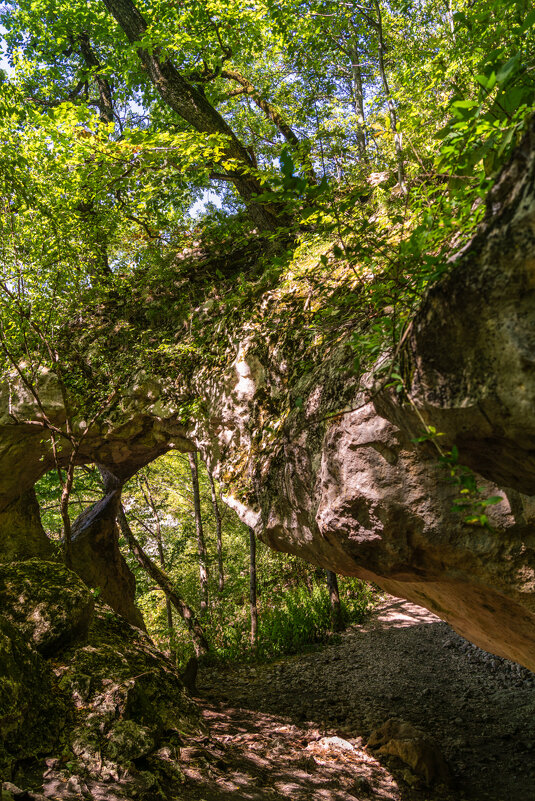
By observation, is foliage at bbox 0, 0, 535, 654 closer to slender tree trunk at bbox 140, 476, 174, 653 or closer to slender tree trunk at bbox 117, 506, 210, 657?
slender tree trunk at bbox 117, 506, 210, 657

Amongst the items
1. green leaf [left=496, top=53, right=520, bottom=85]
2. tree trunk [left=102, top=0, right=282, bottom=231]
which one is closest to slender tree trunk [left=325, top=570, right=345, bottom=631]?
tree trunk [left=102, top=0, right=282, bottom=231]

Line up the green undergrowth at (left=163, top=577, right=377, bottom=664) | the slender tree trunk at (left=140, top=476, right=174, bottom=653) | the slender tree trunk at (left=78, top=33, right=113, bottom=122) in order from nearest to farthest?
the green undergrowth at (left=163, top=577, right=377, bottom=664)
the slender tree trunk at (left=78, top=33, right=113, bottom=122)
the slender tree trunk at (left=140, top=476, right=174, bottom=653)

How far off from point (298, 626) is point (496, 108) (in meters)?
10.6

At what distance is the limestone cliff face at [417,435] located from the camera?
65.5 inches

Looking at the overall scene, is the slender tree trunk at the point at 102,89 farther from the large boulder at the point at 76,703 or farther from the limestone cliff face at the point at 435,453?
the large boulder at the point at 76,703

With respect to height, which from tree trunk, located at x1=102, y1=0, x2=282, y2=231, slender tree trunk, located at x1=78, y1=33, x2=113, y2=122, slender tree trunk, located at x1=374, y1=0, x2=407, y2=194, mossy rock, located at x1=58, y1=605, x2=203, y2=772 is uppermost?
slender tree trunk, located at x1=78, y1=33, x2=113, y2=122

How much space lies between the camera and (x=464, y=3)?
5.11m

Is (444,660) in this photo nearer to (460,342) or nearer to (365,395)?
(365,395)

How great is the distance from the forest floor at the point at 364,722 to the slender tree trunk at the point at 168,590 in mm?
513

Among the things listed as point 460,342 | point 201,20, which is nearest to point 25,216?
point 201,20

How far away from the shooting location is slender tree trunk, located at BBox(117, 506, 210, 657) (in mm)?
8477

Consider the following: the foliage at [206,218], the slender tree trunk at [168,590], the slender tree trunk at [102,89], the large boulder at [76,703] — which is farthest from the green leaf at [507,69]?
the slender tree trunk at [102,89]

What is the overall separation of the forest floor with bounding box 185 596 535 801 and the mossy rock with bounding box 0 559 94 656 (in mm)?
1427

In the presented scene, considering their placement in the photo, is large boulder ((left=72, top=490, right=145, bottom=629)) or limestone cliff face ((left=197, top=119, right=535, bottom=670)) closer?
limestone cliff face ((left=197, top=119, right=535, bottom=670))
